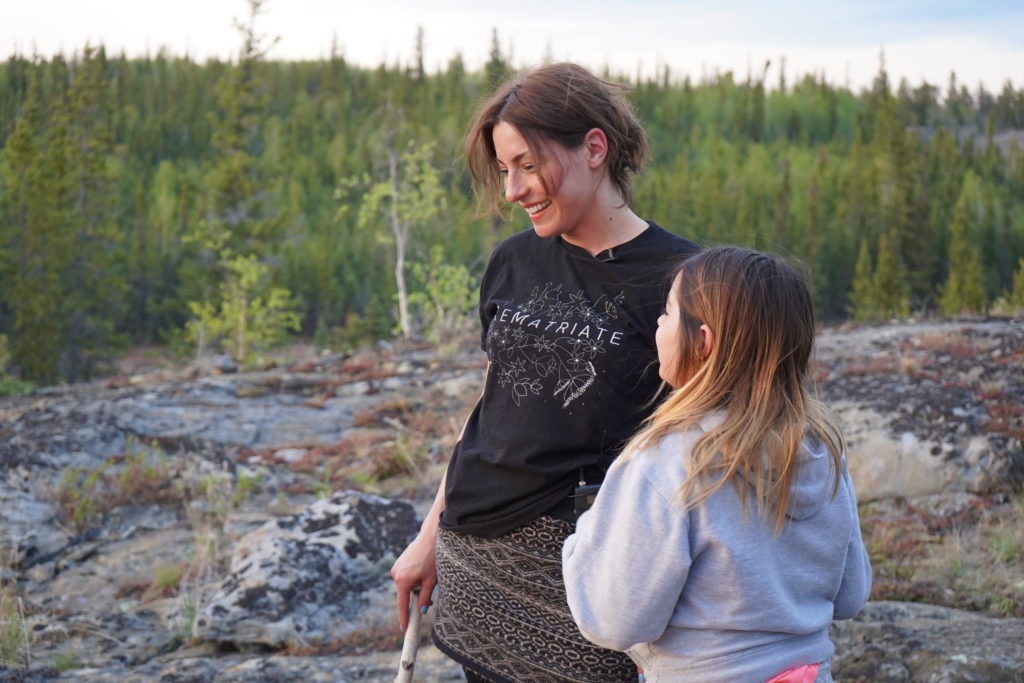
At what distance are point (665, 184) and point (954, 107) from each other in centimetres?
3569

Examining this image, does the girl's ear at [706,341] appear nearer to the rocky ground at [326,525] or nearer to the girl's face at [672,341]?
the girl's face at [672,341]

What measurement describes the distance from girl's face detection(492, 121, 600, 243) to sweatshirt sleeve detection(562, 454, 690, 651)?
0.71m

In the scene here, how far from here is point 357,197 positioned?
249ft

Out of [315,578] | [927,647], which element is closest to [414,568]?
[927,647]

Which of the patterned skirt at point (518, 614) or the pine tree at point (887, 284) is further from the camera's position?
the pine tree at point (887, 284)

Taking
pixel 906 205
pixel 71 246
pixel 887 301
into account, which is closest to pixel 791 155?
pixel 906 205

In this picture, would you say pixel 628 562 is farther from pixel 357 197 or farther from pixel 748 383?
pixel 357 197

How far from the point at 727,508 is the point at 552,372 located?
619 mm

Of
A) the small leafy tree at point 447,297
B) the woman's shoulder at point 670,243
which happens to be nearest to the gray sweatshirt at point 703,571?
the woman's shoulder at point 670,243

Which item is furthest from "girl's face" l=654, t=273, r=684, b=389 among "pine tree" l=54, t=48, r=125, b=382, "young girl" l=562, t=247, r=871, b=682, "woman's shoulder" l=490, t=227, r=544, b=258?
"pine tree" l=54, t=48, r=125, b=382

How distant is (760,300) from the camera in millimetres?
1635

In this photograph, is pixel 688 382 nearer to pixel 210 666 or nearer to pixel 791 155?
pixel 210 666

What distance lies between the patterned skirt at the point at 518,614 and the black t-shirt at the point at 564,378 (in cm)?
5

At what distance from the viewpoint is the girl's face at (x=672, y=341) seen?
1.71 meters
